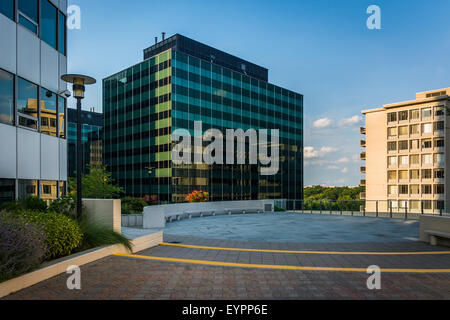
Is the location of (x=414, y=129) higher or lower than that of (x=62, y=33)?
higher

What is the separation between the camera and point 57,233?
23.5 ft

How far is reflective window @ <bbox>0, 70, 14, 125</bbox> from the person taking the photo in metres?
10.9

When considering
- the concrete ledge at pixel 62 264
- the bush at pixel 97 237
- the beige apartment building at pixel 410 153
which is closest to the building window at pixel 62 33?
the bush at pixel 97 237

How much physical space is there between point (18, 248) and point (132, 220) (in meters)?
10.9

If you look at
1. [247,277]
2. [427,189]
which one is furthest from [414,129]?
[247,277]

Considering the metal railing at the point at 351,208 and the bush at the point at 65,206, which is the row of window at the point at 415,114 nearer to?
the metal railing at the point at 351,208

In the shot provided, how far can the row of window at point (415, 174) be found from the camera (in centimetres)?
6652

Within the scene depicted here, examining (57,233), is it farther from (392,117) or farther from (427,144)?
(392,117)

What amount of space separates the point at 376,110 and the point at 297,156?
22814mm

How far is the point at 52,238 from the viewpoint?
7000mm

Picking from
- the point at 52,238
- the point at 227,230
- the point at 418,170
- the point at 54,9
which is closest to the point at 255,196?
the point at 418,170

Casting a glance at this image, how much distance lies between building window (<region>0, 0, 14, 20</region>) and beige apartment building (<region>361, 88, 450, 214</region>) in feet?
221

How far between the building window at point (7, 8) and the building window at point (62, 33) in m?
3.13

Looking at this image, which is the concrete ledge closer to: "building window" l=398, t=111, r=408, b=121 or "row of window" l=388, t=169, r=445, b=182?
"row of window" l=388, t=169, r=445, b=182
